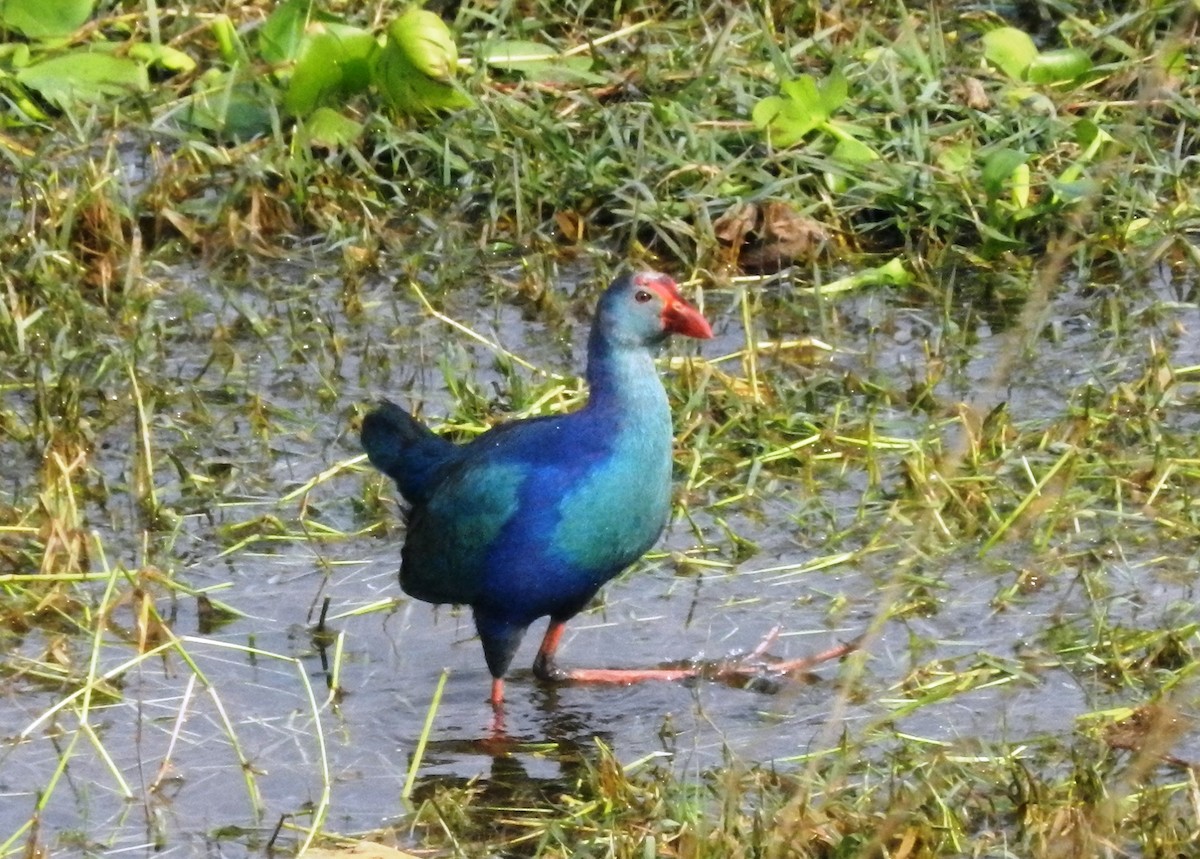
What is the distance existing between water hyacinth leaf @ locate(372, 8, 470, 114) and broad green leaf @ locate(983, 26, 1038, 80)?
4.74ft

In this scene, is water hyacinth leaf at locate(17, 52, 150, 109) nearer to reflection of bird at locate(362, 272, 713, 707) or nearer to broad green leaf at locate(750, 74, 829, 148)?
broad green leaf at locate(750, 74, 829, 148)

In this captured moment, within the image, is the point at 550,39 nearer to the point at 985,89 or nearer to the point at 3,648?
the point at 985,89

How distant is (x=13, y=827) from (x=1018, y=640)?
1.75m

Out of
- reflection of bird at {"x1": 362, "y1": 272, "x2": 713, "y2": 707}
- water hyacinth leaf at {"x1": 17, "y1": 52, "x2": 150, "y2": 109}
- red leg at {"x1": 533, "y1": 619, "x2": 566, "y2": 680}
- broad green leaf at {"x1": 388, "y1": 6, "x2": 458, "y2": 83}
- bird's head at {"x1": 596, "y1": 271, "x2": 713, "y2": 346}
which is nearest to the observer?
reflection of bird at {"x1": 362, "y1": 272, "x2": 713, "y2": 707}

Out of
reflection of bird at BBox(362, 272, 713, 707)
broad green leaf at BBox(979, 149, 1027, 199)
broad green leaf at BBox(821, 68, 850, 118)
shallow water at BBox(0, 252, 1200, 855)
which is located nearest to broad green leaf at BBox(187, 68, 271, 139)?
shallow water at BBox(0, 252, 1200, 855)

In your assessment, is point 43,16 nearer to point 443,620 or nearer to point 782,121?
point 782,121

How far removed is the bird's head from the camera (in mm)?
4020

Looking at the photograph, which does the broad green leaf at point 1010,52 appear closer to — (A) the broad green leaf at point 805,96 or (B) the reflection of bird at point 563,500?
(A) the broad green leaf at point 805,96

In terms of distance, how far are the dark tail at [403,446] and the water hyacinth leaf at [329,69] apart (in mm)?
2032

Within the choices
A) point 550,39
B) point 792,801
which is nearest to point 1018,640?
point 792,801

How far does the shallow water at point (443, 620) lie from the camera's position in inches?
145

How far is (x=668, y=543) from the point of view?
4.58 meters

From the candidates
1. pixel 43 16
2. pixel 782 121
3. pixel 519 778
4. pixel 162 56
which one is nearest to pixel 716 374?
pixel 782 121

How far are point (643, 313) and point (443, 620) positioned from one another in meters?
0.82
